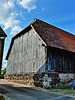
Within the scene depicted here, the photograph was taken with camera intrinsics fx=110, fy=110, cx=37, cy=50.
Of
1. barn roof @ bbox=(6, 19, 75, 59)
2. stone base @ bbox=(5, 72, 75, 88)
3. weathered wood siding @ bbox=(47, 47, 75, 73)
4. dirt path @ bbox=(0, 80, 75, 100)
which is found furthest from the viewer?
barn roof @ bbox=(6, 19, 75, 59)

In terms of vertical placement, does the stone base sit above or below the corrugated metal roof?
below

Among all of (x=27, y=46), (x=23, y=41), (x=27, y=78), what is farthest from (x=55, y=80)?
(x=23, y=41)

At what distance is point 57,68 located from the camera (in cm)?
1195

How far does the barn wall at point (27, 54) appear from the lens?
1235 cm

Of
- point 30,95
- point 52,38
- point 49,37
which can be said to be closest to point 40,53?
point 49,37

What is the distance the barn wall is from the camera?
12352 mm

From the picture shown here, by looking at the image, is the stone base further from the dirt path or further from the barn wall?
the dirt path

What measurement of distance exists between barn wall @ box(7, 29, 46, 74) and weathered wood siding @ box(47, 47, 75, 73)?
2.58 ft

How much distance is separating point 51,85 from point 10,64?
9.65 metres

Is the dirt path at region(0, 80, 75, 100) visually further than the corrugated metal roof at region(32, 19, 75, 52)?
No

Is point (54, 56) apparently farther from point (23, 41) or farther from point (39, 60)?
point (23, 41)

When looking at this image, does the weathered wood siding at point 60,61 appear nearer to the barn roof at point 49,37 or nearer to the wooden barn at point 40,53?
the wooden barn at point 40,53

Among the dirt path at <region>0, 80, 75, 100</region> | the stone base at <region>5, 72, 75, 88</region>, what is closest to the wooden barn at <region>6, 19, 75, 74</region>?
the stone base at <region>5, 72, 75, 88</region>

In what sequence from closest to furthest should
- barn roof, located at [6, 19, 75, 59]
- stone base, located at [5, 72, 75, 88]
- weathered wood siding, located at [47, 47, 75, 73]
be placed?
stone base, located at [5, 72, 75, 88]
weathered wood siding, located at [47, 47, 75, 73]
barn roof, located at [6, 19, 75, 59]
